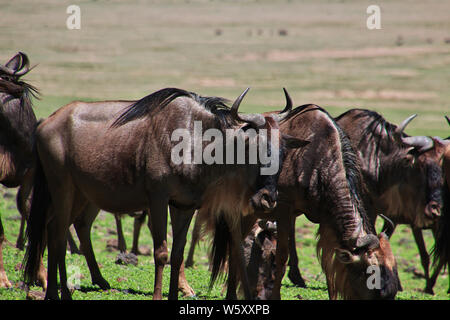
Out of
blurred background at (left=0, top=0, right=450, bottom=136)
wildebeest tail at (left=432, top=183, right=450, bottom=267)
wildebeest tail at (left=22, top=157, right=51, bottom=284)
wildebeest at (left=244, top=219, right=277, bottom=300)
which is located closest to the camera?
wildebeest tail at (left=22, top=157, right=51, bottom=284)

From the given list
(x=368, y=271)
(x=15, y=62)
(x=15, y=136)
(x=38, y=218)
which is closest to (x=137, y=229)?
(x=15, y=136)

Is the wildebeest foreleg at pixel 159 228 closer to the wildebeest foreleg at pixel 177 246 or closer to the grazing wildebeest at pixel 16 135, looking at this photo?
the wildebeest foreleg at pixel 177 246

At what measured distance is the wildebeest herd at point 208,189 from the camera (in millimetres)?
6703

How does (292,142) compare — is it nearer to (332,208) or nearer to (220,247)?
(332,208)

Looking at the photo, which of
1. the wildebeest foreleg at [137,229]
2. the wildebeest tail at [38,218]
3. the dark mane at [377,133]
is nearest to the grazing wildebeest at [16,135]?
the wildebeest tail at [38,218]

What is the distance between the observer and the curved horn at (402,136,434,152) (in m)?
8.96

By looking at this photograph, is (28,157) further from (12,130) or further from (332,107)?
(332,107)

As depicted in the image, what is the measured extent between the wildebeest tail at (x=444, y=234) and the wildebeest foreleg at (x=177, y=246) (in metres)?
4.17

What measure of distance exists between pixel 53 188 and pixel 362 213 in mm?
3240

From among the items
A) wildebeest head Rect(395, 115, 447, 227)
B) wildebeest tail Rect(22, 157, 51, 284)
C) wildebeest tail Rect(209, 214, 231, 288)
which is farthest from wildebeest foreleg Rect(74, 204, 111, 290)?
wildebeest head Rect(395, 115, 447, 227)

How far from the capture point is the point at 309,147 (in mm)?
7660

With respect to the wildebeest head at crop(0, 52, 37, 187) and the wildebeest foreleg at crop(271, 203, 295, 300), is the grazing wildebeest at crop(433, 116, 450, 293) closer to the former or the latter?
the wildebeest foreleg at crop(271, 203, 295, 300)

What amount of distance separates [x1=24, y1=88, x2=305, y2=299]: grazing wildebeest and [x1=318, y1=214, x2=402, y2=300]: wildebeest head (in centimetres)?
93
